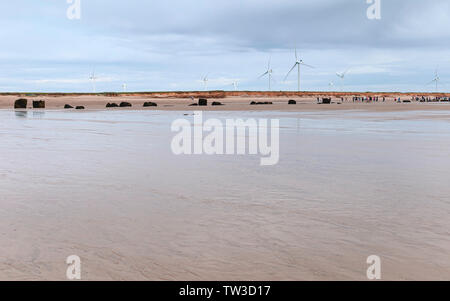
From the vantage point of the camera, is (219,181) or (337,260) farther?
(219,181)

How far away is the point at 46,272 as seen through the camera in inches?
186

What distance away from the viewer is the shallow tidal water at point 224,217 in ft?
15.9

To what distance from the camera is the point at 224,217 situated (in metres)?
6.62

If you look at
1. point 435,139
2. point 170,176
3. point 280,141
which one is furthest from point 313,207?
point 435,139

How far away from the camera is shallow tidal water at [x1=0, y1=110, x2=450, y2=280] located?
4859mm

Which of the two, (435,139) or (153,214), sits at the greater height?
(435,139)

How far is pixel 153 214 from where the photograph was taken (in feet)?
22.3

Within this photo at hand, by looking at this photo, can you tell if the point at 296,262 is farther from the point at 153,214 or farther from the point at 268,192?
the point at 268,192

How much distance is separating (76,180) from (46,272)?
4748 millimetres

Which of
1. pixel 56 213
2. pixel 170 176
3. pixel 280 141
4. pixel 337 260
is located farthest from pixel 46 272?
pixel 280 141
